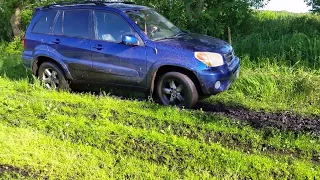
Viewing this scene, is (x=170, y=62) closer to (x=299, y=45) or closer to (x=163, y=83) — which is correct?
(x=163, y=83)

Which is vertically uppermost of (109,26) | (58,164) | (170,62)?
(109,26)

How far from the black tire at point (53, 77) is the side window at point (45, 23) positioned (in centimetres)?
67

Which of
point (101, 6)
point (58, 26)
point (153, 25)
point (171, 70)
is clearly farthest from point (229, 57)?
point (58, 26)

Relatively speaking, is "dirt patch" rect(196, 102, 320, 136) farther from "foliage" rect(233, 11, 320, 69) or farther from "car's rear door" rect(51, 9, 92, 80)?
"car's rear door" rect(51, 9, 92, 80)

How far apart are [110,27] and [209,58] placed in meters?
1.91

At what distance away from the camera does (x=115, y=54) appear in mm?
6152

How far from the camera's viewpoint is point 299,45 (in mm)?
7727

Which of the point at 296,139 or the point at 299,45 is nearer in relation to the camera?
the point at 296,139

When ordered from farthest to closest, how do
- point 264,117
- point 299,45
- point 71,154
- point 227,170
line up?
point 299,45 → point 264,117 → point 71,154 → point 227,170

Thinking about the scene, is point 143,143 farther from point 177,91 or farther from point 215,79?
point 215,79

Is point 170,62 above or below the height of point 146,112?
above

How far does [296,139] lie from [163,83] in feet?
7.58

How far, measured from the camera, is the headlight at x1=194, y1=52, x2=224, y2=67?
18.3 feet

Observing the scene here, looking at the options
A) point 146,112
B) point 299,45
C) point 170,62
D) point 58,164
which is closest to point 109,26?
point 170,62
